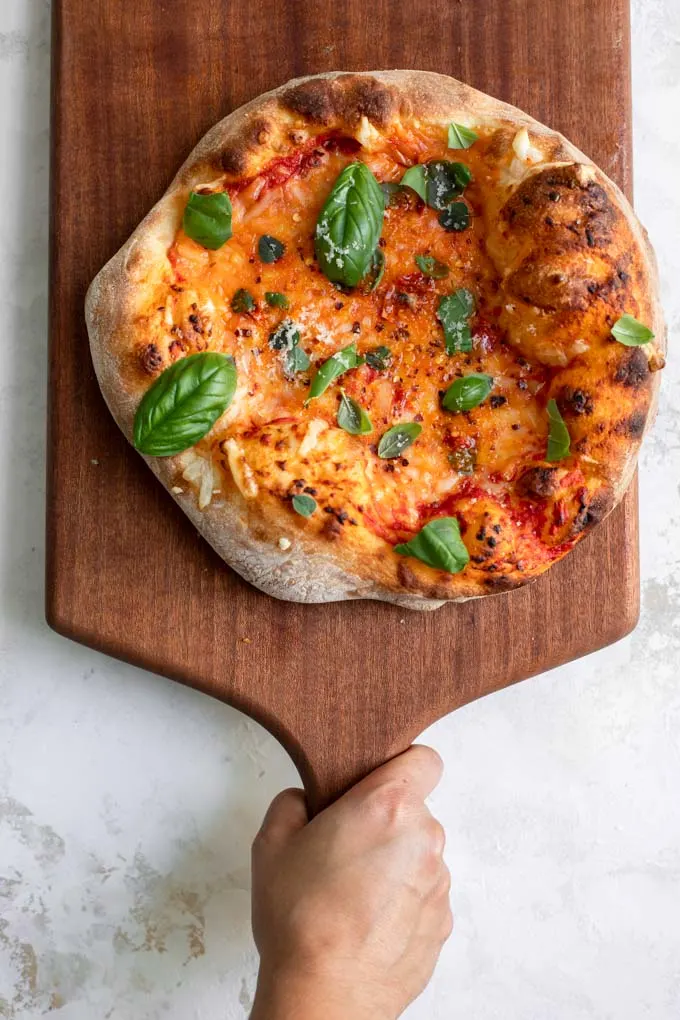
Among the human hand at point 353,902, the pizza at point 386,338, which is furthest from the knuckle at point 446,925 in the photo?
the pizza at point 386,338

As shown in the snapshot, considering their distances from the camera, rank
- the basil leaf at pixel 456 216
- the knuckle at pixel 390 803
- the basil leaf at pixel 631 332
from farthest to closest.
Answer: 1. the knuckle at pixel 390 803
2. the basil leaf at pixel 456 216
3. the basil leaf at pixel 631 332

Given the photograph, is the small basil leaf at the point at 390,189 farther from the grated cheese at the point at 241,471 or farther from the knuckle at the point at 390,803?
the knuckle at the point at 390,803

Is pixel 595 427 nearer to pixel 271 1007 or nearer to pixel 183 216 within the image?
pixel 183 216

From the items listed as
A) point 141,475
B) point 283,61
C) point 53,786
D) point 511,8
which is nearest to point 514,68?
point 511,8

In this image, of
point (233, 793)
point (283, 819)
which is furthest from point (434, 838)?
point (233, 793)

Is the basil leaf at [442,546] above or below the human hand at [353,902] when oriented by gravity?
above

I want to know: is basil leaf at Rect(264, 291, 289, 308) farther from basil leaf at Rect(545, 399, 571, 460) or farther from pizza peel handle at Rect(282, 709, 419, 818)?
pizza peel handle at Rect(282, 709, 419, 818)
